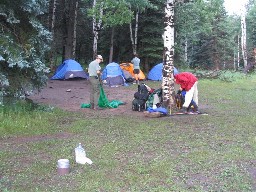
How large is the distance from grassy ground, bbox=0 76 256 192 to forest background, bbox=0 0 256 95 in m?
1.31

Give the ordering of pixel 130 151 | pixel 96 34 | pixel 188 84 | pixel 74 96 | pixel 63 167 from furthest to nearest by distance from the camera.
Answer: pixel 96 34 → pixel 74 96 → pixel 188 84 → pixel 130 151 → pixel 63 167

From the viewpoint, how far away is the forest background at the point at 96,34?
10.2 meters

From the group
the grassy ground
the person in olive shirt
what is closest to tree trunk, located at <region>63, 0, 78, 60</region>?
the person in olive shirt

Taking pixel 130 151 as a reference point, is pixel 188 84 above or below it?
above

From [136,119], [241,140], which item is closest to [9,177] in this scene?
[241,140]

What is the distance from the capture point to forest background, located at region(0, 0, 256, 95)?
33.6 ft

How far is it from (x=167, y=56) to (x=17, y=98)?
4.26 meters

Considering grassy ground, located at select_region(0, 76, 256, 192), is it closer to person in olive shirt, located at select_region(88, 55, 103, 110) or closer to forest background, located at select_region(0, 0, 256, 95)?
forest background, located at select_region(0, 0, 256, 95)

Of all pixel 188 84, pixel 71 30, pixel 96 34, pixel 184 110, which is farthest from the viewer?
pixel 71 30

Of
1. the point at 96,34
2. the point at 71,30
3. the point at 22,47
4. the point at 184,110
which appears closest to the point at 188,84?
the point at 184,110

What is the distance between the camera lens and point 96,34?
24.2 metres

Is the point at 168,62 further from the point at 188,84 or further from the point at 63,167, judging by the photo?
the point at 63,167

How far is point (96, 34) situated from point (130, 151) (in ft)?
58.4

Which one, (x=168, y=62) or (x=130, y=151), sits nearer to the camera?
(x=130, y=151)
